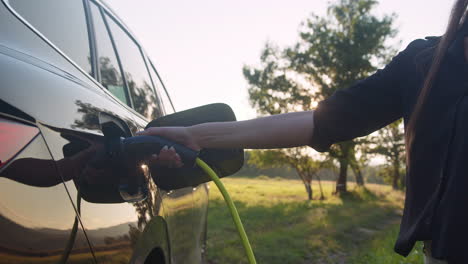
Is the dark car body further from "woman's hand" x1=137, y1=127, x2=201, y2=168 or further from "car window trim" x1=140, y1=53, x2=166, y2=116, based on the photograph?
"car window trim" x1=140, y1=53, x2=166, y2=116

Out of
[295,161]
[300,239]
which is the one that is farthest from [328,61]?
[300,239]

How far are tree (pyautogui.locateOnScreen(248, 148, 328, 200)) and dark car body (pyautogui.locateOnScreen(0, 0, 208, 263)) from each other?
21.5 metres

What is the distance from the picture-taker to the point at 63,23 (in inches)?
73.2

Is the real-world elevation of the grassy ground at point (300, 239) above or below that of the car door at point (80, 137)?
below

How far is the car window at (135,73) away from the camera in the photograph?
2.73 meters

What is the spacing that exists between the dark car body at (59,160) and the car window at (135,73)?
22.4 inches

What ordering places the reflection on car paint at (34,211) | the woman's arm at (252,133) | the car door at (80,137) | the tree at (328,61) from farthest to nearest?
1. the tree at (328,61)
2. the woman's arm at (252,133)
3. the car door at (80,137)
4. the reflection on car paint at (34,211)

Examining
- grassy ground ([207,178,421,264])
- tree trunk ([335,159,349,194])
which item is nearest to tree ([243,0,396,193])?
tree trunk ([335,159,349,194])

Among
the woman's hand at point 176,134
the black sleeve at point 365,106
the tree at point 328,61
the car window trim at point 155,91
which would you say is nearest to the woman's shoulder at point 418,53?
the black sleeve at point 365,106

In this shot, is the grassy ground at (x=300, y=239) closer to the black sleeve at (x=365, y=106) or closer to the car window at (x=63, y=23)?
the black sleeve at (x=365, y=106)

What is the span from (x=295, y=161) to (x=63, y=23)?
870 inches

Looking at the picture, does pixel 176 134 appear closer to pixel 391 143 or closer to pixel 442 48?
pixel 442 48

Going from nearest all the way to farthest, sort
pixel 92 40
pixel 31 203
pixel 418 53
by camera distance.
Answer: pixel 31 203 → pixel 418 53 → pixel 92 40

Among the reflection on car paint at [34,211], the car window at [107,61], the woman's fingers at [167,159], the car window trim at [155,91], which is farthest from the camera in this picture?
the car window trim at [155,91]
